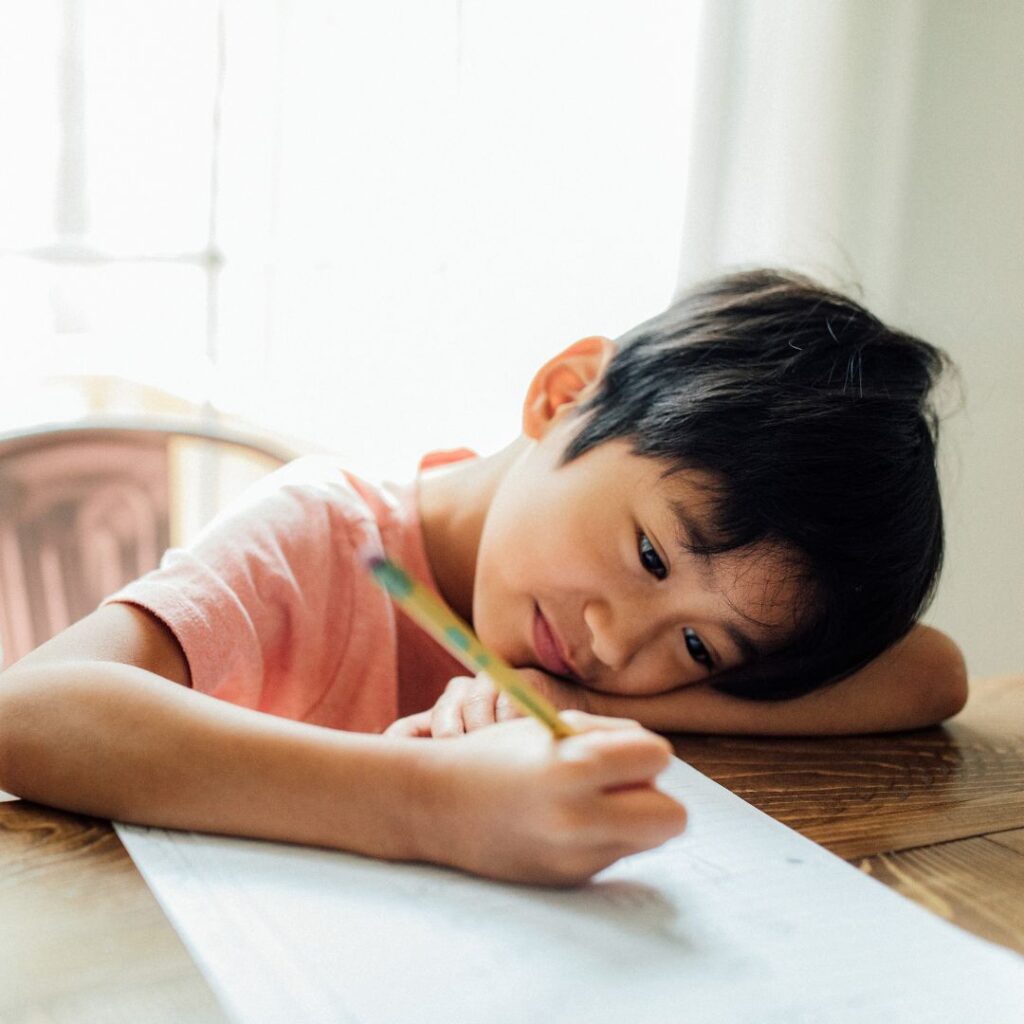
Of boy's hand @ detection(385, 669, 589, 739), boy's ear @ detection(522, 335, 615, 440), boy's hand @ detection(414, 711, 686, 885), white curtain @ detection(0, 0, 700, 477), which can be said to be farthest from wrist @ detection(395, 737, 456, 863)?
white curtain @ detection(0, 0, 700, 477)

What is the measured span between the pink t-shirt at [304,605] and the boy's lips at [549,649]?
119mm

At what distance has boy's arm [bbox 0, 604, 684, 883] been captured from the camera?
0.46 m

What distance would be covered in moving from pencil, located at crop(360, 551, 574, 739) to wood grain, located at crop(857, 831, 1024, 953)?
168mm

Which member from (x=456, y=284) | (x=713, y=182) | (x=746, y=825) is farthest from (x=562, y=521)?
(x=713, y=182)

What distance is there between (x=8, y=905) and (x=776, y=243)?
5.19 feet

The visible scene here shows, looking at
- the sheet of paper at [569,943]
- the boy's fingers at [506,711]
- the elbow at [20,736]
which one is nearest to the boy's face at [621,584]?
the boy's fingers at [506,711]

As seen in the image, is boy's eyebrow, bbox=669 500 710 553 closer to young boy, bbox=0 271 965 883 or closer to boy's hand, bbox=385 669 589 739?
young boy, bbox=0 271 965 883

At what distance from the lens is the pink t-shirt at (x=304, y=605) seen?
68 cm

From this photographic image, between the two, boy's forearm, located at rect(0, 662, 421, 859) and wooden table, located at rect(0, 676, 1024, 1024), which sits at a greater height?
boy's forearm, located at rect(0, 662, 421, 859)

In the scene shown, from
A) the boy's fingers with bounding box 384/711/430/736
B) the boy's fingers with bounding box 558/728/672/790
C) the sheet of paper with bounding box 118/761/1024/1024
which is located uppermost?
the boy's fingers with bounding box 558/728/672/790

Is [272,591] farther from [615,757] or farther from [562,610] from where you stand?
[615,757]

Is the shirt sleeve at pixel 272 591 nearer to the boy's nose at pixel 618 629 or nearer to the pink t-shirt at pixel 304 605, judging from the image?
the pink t-shirt at pixel 304 605

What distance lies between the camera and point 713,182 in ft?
5.94

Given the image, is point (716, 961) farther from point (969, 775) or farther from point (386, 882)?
point (969, 775)
